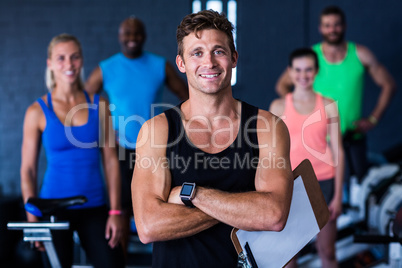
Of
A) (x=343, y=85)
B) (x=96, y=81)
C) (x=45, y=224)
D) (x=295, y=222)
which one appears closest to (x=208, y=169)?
(x=295, y=222)

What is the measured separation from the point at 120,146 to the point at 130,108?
0.95ft

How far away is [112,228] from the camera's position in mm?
2531

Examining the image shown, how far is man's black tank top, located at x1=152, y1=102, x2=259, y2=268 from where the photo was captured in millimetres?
1662

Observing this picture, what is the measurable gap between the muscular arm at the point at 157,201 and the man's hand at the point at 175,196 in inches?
0.6

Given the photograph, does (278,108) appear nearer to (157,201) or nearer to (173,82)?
(173,82)

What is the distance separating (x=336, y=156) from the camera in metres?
3.08

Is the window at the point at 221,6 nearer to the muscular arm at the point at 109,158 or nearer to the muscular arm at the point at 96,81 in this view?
the muscular arm at the point at 96,81

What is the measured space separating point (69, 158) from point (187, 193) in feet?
3.80

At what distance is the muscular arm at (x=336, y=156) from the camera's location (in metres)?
3.05

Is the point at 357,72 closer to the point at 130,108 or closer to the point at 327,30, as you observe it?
the point at 327,30

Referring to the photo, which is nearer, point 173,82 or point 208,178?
point 208,178

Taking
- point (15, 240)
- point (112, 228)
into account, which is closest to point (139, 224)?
point (112, 228)

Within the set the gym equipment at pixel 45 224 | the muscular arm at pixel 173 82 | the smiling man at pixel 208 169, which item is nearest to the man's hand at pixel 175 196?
the smiling man at pixel 208 169

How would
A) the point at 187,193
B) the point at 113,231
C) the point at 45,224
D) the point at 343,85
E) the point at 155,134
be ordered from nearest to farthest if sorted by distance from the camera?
the point at 187,193
the point at 155,134
the point at 45,224
the point at 113,231
the point at 343,85
